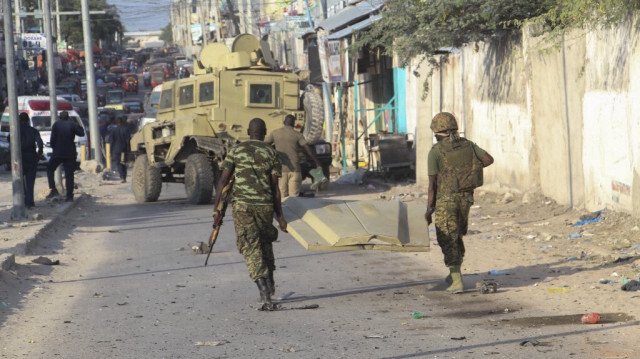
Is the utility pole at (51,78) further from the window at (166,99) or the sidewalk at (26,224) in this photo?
the window at (166,99)

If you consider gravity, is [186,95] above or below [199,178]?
above

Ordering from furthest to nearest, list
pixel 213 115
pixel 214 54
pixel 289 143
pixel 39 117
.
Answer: pixel 39 117, pixel 214 54, pixel 213 115, pixel 289 143

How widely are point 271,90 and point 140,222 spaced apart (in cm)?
470

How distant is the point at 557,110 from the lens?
49.5 feet

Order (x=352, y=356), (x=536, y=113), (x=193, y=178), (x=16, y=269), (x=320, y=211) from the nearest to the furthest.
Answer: (x=352, y=356) < (x=320, y=211) < (x=16, y=269) < (x=536, y=113) < (x=193, y=178)

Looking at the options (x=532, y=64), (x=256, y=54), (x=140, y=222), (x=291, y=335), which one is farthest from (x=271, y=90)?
(x=291, y=335)

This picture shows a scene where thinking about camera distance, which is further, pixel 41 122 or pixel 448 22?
pixel 41 122

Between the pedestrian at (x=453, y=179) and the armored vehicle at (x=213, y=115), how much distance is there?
1006cm

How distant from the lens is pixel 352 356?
21.7 feet

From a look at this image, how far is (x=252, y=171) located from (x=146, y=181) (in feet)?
40.7

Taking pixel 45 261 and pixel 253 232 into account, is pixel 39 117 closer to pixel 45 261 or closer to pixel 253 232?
pixel 45 261

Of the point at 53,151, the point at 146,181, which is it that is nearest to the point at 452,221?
the point at 53,151

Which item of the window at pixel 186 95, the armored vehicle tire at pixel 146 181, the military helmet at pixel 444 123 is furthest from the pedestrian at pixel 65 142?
the military helmet at pixel 444 123

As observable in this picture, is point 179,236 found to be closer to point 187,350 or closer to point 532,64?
point 532,64
